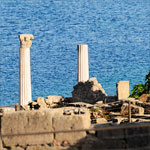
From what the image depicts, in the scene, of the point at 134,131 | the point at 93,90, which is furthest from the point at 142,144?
the point at 93,90

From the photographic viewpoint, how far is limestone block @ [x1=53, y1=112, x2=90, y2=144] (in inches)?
472

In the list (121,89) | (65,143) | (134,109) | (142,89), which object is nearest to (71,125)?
(65,143)

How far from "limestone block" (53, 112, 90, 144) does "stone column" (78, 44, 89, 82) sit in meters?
17.0

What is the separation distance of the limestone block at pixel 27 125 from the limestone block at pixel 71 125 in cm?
21

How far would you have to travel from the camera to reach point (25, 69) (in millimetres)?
28281

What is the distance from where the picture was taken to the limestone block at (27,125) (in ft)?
40.0

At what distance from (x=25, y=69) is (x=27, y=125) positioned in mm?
16117

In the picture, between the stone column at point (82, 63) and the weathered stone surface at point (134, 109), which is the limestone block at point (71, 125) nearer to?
the weathered stone surface at point (134, 109)

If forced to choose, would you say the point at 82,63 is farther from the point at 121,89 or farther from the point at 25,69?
the point at 121,89

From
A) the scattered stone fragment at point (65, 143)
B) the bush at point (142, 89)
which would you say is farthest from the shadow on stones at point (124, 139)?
the bush at point (142, 89)

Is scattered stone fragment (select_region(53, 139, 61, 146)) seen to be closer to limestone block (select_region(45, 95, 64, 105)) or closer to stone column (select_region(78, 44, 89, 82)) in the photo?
limestone block (select_region(45, 95, 64, 105))

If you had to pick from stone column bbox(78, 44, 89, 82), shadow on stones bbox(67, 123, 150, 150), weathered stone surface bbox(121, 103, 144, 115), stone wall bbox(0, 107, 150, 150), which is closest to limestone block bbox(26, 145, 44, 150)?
stone wall bbox(0, 107, 150, 150)

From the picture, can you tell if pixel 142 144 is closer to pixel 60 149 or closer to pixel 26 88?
pixel 60 149

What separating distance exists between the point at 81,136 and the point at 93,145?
0.35 metres
